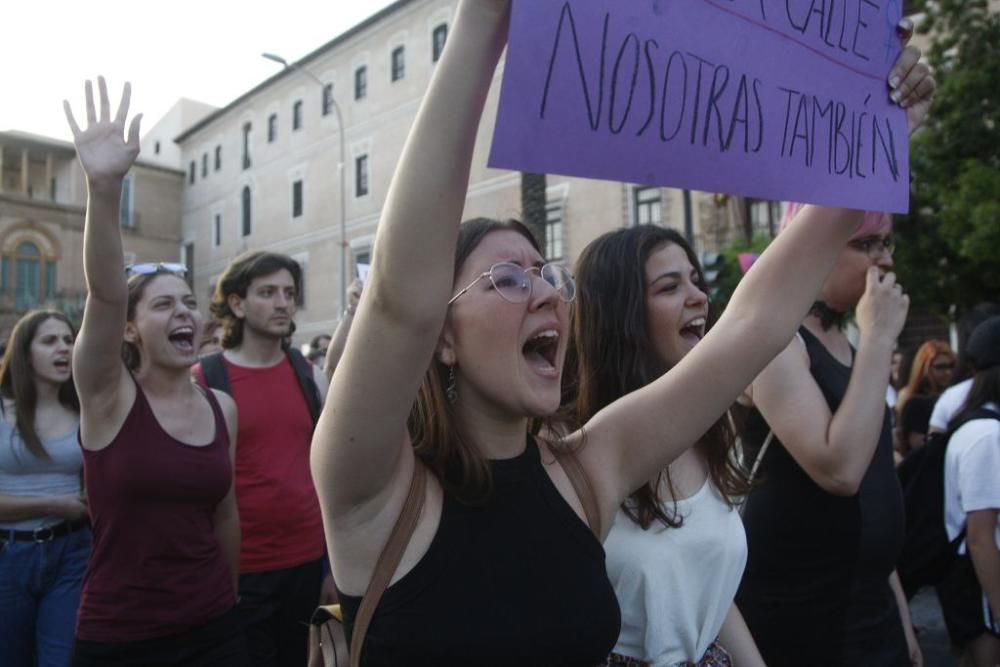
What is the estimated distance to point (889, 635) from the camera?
251 centimetres

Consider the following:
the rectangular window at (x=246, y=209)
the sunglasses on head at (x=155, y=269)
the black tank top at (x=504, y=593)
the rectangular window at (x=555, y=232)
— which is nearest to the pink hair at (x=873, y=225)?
the black tank top at (x=504, y=593)

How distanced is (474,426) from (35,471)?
285 centimetres

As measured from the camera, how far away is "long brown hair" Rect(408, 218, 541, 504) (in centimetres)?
155

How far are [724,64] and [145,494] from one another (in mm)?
2263

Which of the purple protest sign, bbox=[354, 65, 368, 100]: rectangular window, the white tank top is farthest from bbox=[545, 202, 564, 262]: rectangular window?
the purple protest sign

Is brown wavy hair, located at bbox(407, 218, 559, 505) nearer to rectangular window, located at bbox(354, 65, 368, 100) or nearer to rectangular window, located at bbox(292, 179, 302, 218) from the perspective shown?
rectangular window, located at bbox(354, 65, 368, 100)

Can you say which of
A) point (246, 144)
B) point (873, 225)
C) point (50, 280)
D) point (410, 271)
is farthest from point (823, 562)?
point (50, 280)

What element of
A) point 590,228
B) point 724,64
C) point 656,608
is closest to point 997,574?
point 656,608

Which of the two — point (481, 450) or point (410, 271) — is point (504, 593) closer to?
point (481, 450)

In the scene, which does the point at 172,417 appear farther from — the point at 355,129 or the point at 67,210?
the point at 67,210

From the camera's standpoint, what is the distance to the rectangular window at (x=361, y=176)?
104 feet

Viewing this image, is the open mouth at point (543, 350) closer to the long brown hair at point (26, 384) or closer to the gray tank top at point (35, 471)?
the gray tank top at point (35, 471)

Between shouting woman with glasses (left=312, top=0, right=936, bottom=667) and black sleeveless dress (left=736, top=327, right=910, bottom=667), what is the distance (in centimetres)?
77

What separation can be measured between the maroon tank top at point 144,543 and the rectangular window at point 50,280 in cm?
4163
